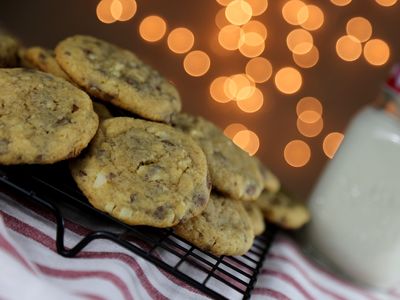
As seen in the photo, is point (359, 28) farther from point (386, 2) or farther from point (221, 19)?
point (221, 19)

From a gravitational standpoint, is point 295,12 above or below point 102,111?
above

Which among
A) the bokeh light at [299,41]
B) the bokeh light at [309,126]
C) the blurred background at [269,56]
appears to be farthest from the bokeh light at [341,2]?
the bokeh light at [309,126]

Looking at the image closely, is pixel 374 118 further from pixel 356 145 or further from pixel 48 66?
pixel 48 66

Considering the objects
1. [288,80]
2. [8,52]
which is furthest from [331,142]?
[8,52]

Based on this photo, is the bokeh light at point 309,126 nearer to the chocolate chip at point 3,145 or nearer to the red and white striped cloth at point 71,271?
the red and white striped cloth at point 71,271

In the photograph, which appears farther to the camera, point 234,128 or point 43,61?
point 234,128

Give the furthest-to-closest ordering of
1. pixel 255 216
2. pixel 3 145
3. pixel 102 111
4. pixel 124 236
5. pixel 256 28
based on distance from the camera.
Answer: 1. pixel 256 28
2. pixel 255 216
3. pixel 102 111
4. pixel 124 236
5. pixel 3 145

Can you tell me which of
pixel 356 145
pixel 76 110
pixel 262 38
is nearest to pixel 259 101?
pixel 262 38
